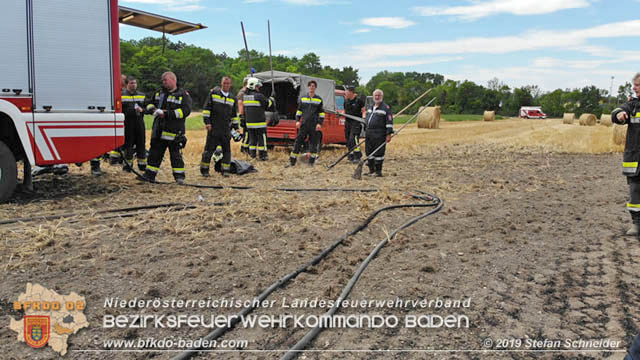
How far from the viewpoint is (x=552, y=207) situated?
297 inches

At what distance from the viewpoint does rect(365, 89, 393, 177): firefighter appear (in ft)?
34.6

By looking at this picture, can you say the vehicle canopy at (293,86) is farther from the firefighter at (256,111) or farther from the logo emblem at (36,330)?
the logo emblem at (36,330)

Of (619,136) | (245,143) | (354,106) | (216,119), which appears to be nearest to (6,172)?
→ (216,119)

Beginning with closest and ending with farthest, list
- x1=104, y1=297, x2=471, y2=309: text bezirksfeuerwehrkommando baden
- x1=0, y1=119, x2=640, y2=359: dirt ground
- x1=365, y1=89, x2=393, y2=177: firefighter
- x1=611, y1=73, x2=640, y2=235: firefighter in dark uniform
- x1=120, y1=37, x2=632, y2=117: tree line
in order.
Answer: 1. x1=0, y1=119, x2=640, y2=359: dirt ground
2. x1=104, y1=297, x2=471, y2=309: text bezirksfeuerwehrkommando baden
3. x1=611, y1=73, x2=640, y2=235: firefighter in dark uniform
4. x1=365, y1=89, x2=393, y2=177: firefighter
5. x1=120, y1=37, x2=632, y2=117: tree line

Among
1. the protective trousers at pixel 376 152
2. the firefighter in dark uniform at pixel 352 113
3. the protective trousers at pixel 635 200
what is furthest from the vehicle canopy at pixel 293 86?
the protective trousers at pixel 635 200

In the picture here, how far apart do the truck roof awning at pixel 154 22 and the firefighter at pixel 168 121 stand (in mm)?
1167

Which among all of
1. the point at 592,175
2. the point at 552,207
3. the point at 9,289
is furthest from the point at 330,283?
the point at 592,175

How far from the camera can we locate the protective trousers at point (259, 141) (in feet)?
42.6

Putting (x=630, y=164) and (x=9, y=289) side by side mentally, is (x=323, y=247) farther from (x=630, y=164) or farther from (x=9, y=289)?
(x=630, y=164)

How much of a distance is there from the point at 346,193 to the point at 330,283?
13.9 feet

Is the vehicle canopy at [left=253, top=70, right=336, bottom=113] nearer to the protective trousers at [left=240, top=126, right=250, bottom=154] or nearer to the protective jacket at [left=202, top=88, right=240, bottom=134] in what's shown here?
the protective trousers at [left=240, top=126, right=250, bottom=154]

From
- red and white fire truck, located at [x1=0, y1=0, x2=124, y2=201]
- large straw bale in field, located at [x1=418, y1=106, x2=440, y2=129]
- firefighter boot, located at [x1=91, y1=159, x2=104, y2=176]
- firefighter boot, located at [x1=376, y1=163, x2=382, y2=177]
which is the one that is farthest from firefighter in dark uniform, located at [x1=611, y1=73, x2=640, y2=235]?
large straw bale in field, located at [x1=418, y1=106, x2=440, y2=129]

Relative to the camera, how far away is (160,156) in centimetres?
883

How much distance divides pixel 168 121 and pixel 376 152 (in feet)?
13.9
